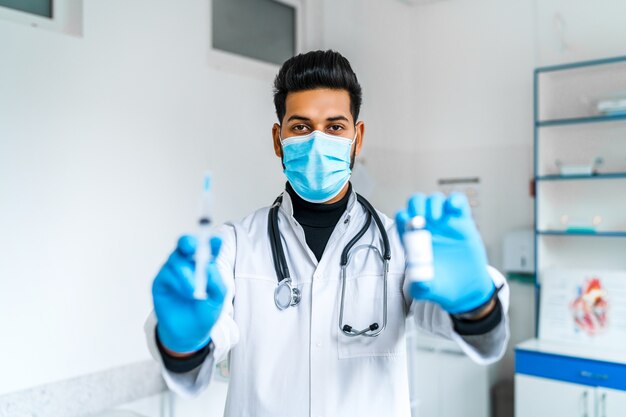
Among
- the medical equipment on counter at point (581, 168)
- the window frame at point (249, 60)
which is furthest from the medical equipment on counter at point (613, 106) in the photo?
the window frame at point (249, 60)

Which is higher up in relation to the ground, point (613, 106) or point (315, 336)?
point (613, 106)

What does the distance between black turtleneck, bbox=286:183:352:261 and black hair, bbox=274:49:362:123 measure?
0.69 ft

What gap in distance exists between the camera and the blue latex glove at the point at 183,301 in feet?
2.96

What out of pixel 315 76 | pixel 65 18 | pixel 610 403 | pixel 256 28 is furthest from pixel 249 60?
pixel 610 403

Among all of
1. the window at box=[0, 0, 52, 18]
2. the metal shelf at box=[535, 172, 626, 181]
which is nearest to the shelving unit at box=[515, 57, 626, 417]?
the metal shelf at box=[535, 172, 626, 181]

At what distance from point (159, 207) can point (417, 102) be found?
94.6 inches

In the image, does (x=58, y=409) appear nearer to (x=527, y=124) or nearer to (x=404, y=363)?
(x=404, y=363)

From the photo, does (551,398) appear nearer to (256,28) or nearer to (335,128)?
(335,128)

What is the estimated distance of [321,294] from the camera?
1.24m

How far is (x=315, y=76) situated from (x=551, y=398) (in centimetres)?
249

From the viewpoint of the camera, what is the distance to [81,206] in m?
2.23


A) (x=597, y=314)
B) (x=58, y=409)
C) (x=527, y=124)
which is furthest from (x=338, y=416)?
(x=527, y=124)

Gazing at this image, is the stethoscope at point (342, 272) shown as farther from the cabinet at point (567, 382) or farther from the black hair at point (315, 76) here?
the cabinet at point (567, 382)

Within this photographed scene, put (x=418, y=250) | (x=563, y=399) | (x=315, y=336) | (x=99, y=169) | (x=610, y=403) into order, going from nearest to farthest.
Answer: (x=418, y=250) → (x=315, y=336) → (x=99, y=169) → (x=610, y=403) → (x=563, y=399)
